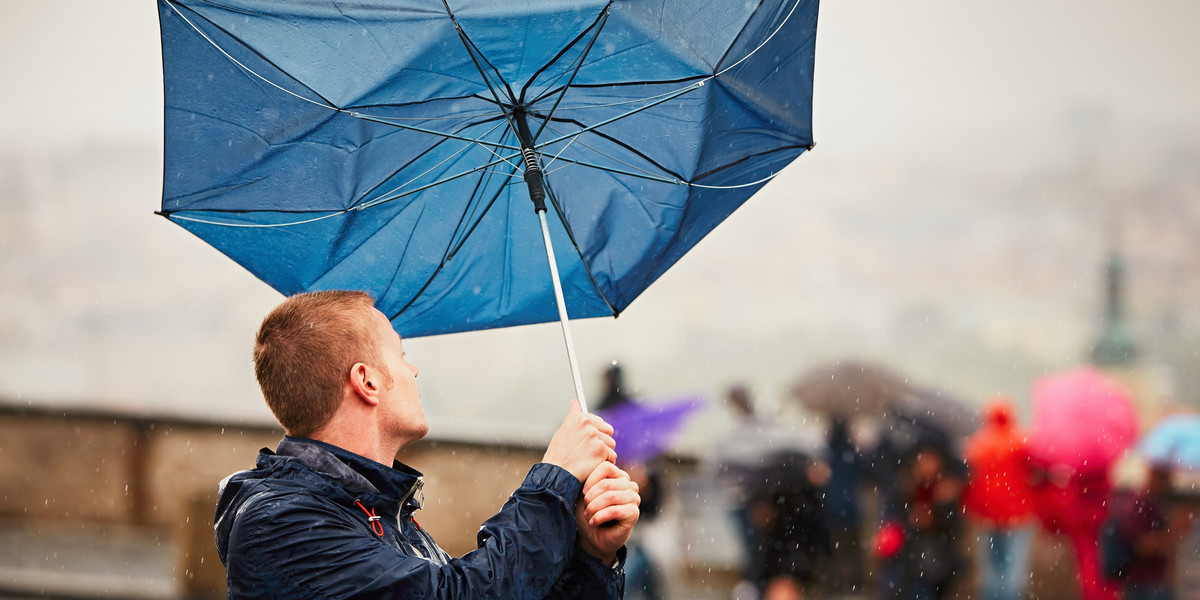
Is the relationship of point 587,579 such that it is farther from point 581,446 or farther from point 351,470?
point 351,470

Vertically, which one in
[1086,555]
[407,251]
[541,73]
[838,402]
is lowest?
[1086,555]

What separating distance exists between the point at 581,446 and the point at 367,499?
15.1 inches

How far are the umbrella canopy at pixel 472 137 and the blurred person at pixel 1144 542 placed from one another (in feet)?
14.5

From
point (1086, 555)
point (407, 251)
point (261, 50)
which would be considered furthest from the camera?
point (1086, 555)

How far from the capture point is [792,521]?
5840 mm

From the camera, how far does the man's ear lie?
179 cm

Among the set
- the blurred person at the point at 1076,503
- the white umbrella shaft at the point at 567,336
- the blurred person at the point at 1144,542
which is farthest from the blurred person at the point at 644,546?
the white umbrella shaft at the point at 567,336

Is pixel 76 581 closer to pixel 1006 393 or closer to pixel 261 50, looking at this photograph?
pixel 261 50

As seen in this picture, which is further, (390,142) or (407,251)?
(407,251)

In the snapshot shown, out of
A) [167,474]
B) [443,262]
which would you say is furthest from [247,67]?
[167,474]

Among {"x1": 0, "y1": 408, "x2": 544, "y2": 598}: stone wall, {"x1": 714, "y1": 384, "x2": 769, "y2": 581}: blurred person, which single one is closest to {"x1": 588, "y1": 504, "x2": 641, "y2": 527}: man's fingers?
{"x1": 714, "y1": 384, "x2": 769, "y2": 581}: blurred person

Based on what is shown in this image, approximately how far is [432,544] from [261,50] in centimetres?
109

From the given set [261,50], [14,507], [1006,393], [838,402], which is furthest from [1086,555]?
[14,507]

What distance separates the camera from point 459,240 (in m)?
2.48
